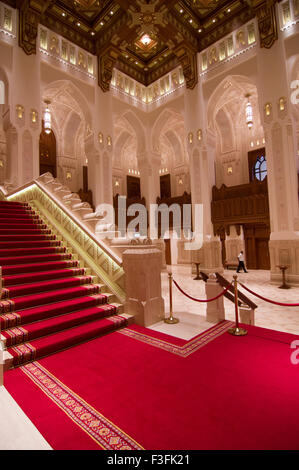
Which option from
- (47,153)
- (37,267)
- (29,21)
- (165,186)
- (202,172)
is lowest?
(37,267)

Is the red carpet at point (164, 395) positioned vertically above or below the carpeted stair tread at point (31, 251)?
below

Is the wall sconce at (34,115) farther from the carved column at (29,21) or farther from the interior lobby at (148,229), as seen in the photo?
the carved column at (29,21)

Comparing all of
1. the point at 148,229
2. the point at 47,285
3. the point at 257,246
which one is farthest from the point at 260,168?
the point at 47,285

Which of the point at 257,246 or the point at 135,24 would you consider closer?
the point at 135,24

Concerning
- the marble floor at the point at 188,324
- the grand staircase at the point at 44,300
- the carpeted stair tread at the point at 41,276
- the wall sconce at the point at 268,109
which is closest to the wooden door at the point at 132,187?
the wall sconce at the point at 268,109

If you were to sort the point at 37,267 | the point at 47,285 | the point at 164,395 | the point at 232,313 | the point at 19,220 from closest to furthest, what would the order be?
the point at 164,395 → the point at 47,285 → the point at 37,267 → the point at 232,313 → the point at 19,220

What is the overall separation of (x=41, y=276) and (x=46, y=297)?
0.63 metres

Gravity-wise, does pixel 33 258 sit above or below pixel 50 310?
above

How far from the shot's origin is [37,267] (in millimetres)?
4445

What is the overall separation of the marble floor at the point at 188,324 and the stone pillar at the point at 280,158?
140cm

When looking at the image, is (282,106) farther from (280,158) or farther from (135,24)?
(135,24)

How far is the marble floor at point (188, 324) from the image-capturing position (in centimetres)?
177

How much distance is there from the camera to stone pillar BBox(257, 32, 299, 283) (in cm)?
941

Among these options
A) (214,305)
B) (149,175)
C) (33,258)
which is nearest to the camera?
(214,305)
